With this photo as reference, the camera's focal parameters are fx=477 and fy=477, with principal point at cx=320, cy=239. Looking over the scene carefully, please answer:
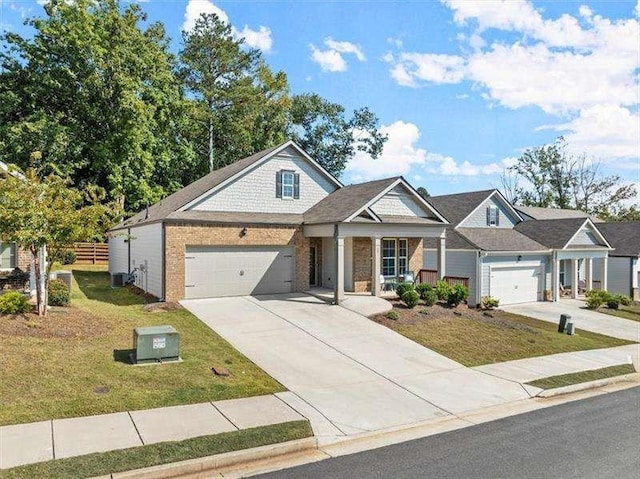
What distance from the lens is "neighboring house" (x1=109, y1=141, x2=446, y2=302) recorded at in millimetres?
19625

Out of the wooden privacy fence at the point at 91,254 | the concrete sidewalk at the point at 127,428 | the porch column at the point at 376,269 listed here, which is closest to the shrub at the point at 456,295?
the porch column at the point at 376,269

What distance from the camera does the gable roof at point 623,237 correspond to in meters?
32.8

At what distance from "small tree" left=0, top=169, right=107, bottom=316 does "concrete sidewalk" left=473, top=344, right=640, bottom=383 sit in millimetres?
11978

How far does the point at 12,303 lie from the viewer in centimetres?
1320

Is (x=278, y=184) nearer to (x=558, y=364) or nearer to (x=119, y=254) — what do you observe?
(x=119, y=254)

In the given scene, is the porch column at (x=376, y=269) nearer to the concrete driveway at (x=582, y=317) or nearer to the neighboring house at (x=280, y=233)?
the neighboring house at (x=280, y=233)

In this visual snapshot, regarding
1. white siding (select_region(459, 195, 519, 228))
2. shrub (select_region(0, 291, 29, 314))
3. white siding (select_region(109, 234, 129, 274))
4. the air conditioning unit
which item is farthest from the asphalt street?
white siding (select_region(109, 234, 129, 274))

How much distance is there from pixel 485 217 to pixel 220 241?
1676cm

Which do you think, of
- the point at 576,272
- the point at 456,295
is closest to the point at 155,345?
the point at 456,295

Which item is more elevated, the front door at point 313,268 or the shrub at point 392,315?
the front door at point 313,268

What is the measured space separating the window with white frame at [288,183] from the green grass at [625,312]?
17.5m

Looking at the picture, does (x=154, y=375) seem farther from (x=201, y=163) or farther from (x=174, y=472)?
(x=201, y=163)

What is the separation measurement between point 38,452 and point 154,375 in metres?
3.64

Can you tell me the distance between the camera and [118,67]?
34.3m
